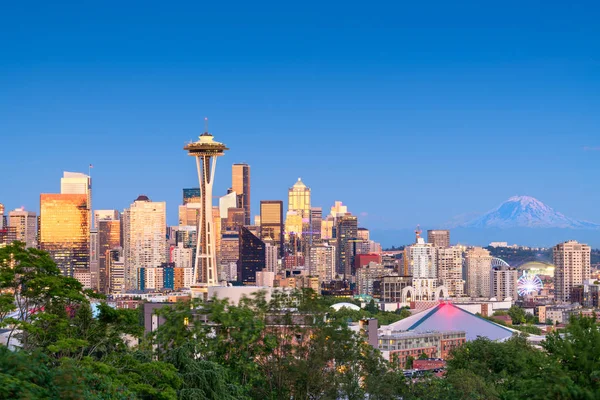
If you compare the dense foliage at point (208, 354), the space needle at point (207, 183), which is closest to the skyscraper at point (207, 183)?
the space needle at point (207, 183)

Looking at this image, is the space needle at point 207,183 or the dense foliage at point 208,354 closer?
the dense foliage at point 208,354

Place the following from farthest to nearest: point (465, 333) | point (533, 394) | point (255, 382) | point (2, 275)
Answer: point (465, 333)
point (255, 382)
point (2, 275)
point (533, 394)

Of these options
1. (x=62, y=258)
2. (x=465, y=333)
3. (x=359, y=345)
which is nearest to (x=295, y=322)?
(x=359, y=345)

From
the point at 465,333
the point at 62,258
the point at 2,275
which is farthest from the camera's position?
the point at 62,258

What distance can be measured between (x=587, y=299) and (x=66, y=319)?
15443 cm

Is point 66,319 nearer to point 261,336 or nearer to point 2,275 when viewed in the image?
point 2,275

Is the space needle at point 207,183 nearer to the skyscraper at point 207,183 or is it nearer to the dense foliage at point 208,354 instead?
the skyscraper at point 207,183

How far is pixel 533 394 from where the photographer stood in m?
19.8

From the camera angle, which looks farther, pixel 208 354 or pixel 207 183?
pixel 207 183

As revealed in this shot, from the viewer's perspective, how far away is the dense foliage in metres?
18.7

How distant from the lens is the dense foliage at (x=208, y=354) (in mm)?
18734

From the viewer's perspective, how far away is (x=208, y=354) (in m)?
27.3

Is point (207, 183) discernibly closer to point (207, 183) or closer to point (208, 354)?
point (207, 183)

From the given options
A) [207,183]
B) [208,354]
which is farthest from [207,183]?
[208,354]
